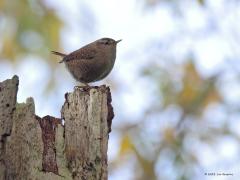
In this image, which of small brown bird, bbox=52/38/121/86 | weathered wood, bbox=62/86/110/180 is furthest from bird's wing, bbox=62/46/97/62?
weathered wood, bbox=62/86/110/180

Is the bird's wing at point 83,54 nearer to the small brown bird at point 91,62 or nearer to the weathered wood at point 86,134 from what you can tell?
the small brown bird at point 91,62

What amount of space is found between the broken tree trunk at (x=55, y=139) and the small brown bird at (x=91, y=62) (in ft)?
5.93

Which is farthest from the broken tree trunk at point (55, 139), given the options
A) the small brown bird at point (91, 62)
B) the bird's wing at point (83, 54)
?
the bird's wing at point (83, 54)

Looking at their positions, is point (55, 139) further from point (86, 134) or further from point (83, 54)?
point (83, 54)

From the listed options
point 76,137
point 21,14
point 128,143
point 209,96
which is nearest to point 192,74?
point 209,96

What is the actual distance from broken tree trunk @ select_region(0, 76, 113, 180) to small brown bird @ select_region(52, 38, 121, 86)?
5.93ft

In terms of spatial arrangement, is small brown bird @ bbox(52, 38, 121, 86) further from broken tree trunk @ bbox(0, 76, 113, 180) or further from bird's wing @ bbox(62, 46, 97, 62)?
broken tree trunk @ bbox(0, 76, 113, 180)

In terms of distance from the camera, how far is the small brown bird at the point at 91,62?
5.13m

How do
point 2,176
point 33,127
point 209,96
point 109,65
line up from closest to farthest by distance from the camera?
1. point 2,176
2. point 33,127
3. point 109,65
4. point 209,96

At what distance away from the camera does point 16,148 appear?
9.55 feet

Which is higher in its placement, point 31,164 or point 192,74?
point 192,74

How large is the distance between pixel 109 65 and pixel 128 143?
60.6 inches

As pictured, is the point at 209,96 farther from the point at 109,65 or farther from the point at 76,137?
the point at 76,137

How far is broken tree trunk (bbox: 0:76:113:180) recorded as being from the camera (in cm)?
289
